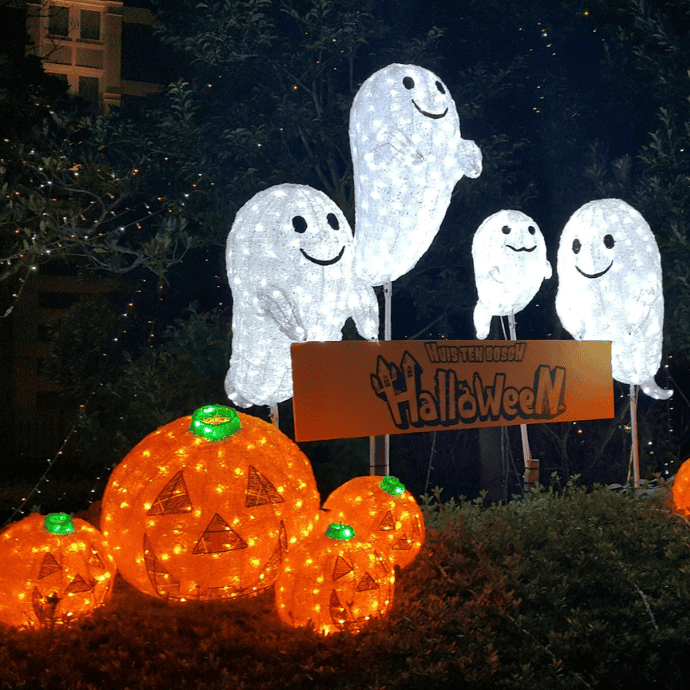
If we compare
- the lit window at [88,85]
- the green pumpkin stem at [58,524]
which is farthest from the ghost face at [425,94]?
the lit window at [88,85]

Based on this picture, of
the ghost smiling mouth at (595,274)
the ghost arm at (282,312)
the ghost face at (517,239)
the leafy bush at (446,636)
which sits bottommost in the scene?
the leafy bush at (446,636)

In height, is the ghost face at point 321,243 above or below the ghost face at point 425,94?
below

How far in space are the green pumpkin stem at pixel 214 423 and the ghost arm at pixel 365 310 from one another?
1.81 m

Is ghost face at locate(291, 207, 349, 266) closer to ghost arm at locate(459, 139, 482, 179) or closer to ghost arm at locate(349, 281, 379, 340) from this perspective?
ghost arm at locate(349, 281, 379, 340)

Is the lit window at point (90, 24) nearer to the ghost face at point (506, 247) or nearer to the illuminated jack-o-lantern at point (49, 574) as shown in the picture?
the ghost face at point (506, 247)

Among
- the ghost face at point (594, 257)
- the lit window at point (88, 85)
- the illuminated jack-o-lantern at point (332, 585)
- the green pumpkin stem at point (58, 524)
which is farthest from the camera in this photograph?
the lit window at point (88, 85)

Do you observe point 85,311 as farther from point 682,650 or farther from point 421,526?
point 682,650

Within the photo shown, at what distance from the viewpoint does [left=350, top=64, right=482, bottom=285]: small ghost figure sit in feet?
19.2

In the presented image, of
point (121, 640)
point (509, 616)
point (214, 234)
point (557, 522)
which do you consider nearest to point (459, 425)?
point (557, 522)

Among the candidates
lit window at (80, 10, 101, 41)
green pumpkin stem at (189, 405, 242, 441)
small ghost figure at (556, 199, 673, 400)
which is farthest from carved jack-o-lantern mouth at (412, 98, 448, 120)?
lit window at (80, 10, 101, 41)

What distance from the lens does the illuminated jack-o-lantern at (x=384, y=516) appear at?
5074 millimetres

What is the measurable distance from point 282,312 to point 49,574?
233 cm

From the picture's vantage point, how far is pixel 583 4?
1111 centimetres

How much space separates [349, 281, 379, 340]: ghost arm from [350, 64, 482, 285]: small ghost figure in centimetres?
13
